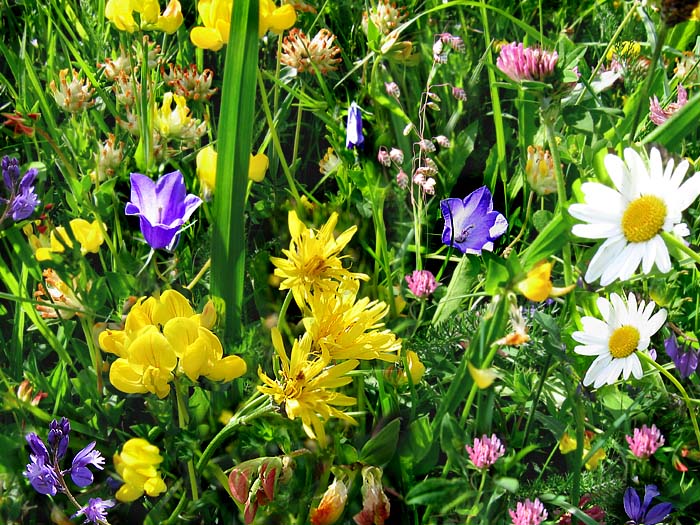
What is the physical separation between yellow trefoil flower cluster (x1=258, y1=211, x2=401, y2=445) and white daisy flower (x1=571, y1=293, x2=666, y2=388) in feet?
0.64

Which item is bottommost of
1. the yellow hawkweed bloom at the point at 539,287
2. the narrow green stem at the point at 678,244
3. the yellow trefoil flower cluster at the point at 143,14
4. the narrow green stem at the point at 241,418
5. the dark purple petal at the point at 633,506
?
the dark purple petal at the point at 633,506

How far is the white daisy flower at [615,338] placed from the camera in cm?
81

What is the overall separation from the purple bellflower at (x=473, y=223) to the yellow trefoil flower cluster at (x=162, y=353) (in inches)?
11.4

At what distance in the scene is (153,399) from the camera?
88cm

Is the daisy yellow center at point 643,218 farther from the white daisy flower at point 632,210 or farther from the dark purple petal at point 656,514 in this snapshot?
the dark purple petal at point 656,514

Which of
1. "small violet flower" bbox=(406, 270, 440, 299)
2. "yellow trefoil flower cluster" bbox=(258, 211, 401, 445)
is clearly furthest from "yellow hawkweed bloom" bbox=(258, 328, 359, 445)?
"small violet flower" bbox=(406, 270, 440, 299)

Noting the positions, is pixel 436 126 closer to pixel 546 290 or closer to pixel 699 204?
pixel 699 204

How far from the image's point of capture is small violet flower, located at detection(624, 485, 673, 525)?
908mm

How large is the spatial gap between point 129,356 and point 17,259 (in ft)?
1.20

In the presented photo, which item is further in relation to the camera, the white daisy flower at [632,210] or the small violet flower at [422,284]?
the small violet flower at [422,284]

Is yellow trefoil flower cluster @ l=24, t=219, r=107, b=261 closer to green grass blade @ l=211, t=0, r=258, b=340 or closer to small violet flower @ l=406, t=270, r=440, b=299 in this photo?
green grass blade @ l=211, t=0, r=258, b=340

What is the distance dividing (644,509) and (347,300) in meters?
0.43

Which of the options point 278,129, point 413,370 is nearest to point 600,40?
point 278,129

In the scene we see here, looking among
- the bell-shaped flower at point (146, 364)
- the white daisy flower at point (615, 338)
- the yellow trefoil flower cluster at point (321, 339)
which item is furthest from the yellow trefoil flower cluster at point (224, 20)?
the white daisy flower at point (615, 338)
